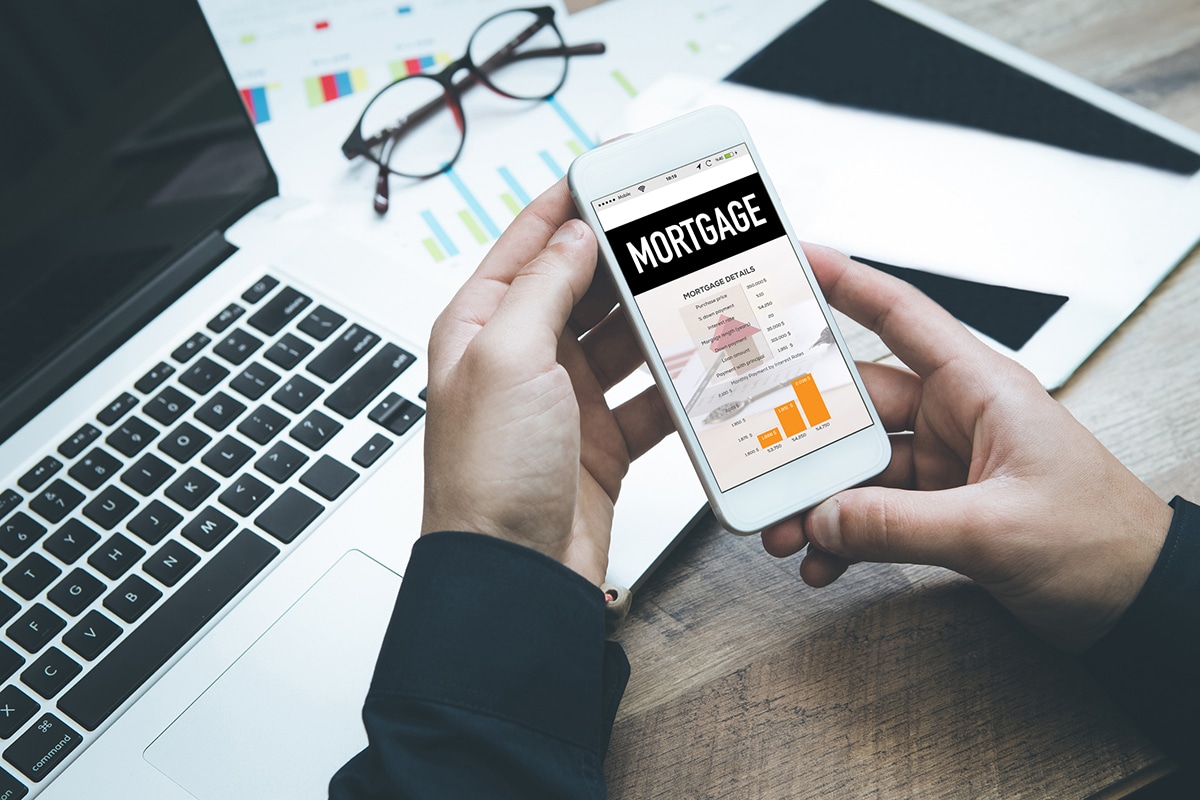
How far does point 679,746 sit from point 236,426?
37 centimetres

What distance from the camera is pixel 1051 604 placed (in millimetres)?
500

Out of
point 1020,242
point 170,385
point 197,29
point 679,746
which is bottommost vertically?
point 679,746

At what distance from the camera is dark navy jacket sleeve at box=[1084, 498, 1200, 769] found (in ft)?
1.61

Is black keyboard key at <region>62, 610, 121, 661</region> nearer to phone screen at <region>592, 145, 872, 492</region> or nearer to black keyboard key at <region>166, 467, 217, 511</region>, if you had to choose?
black keyboard key at <region>166, 467, 217, 511</region>

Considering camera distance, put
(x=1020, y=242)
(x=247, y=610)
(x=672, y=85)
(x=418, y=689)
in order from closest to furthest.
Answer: (x=418, y=689)
(x=247, y=610)
(x=1020, y=242)
(x=672, y=85)

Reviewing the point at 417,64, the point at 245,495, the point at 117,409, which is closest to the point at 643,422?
the point at 245,495

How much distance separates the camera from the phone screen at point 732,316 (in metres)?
0.56

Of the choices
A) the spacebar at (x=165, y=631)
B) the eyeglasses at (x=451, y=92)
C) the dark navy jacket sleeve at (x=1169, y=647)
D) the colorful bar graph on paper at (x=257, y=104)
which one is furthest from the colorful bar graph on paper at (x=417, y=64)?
the dark navy jacket sleeve at (x=1169, y=647)

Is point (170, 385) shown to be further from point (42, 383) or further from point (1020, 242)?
point (1020, 242)

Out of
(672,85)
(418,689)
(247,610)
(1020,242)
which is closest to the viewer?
(418,689)

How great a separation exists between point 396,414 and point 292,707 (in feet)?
0.67

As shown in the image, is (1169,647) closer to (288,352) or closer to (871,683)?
(871,683)

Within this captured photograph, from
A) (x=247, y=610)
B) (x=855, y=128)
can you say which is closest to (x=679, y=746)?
(x=247, y=610)

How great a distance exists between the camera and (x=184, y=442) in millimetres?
604
